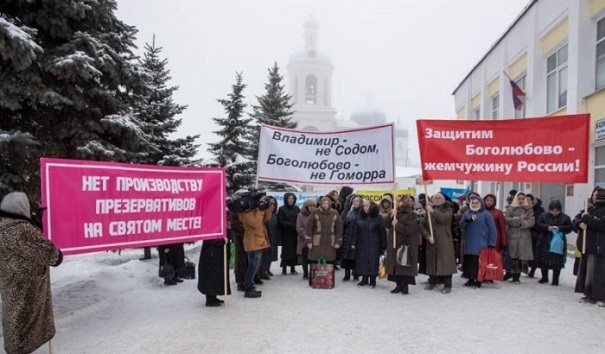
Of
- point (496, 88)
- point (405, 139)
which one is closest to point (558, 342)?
point (496, 88)

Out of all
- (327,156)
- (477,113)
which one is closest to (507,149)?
(327,156)

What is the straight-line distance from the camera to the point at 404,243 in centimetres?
→ 830

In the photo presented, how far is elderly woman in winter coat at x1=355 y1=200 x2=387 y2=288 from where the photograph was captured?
28.7ft

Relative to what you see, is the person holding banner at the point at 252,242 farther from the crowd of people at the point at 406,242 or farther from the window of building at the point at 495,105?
the window of building at the point at 495,105

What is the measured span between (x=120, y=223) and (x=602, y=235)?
22.9 ft

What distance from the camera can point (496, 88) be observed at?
80.9ft

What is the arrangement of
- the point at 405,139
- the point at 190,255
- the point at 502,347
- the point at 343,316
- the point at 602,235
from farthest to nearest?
the point at 405,139, the point at 190,255, the point at 602,235, the point at 343,316, the point at 502,347

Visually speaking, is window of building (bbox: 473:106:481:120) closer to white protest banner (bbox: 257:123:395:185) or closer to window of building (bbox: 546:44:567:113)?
window of building (bbox: 546:44:567:113)

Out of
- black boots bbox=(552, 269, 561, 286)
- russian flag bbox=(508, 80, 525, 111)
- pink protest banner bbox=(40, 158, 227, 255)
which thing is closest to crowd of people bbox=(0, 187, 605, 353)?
black boots bbox=(552, 269, 561, 286)

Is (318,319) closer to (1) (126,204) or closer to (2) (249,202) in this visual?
(2) (249,202)

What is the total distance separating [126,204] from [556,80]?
16.5 meters

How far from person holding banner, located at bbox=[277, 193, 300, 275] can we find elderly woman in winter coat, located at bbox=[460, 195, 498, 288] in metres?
3.51

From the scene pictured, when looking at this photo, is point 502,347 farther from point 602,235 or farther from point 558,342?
point 602,235

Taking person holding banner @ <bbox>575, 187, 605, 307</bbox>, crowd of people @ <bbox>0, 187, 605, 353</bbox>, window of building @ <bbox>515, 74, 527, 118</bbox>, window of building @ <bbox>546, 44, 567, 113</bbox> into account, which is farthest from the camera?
window of building @ <bbox>515, 74, 527, 118</bbox>
